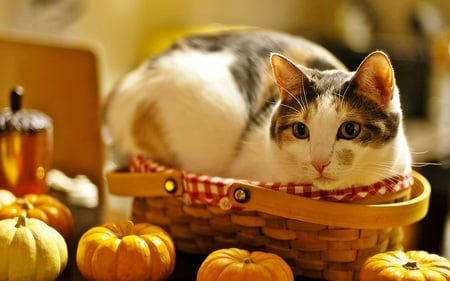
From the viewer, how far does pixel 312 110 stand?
94cm

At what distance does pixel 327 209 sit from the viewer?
917mm

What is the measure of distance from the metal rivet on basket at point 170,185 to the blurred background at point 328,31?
851 millimetres

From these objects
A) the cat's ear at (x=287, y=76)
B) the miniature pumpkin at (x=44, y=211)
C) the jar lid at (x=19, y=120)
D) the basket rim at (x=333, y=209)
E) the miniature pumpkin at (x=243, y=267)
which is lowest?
the miniature pumpkin at (x=44, y=211)

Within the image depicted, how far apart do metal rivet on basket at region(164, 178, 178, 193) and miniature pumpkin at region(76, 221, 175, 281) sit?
11 cm

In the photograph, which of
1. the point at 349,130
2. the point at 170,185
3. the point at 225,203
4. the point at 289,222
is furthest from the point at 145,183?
the point at 349,130

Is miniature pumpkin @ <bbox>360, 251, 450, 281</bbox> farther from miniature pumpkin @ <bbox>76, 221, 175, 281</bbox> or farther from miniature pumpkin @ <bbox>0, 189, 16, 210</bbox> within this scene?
miniature pumpkin @ <bbox>0, 189, 16, 210</bbox>

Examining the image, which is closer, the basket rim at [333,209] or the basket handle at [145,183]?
the basket rim at [333,209]

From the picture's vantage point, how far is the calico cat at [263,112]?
3.05 ft

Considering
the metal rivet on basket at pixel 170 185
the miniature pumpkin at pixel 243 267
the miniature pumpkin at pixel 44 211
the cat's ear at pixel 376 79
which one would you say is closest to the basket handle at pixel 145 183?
the metal rivet on basket at pixel 170 185

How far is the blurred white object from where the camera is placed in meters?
1.43

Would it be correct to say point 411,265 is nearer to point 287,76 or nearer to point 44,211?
point 287,76

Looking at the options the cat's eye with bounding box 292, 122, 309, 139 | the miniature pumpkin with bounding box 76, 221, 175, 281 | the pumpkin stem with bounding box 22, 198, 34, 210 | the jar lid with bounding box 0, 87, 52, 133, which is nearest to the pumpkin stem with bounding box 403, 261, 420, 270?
the cat's eye with bounding box 292, 122, 309, 139

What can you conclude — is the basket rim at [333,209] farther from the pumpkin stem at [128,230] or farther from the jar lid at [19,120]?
the jar lid at [19,120]

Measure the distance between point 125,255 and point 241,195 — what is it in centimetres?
20
